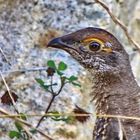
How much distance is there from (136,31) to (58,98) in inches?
41.9

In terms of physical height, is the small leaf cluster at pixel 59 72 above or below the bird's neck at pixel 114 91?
above

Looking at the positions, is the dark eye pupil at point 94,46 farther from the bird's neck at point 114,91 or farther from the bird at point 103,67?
the bird's neck at point 114,91

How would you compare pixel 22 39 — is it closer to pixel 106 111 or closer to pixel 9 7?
pixel 9 7

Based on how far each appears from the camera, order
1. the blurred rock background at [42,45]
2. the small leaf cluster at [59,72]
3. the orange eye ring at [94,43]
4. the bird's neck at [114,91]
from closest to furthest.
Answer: the small leaf cluster at [59,72]
the bird's neck at [114,91]
the orange eye ring at [94,43]
the blurred rock background at [42,45]

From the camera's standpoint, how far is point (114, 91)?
3.63 meters

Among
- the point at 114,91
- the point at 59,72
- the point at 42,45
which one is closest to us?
the point at 59,72

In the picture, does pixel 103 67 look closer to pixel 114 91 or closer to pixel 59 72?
pixel 114 91

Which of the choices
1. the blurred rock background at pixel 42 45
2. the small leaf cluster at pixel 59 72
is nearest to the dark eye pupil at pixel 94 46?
the small leaf cluster at pixel 59 72

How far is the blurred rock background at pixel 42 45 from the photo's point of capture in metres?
4.42

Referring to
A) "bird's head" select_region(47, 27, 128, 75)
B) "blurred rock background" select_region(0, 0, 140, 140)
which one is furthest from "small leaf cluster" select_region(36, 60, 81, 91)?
"blurred rock background" select_region(0, 0, 140, 140)

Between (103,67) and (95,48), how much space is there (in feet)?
0.33

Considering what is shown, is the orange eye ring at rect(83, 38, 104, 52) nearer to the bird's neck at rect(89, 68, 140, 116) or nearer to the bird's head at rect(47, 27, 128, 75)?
the bird's head at rect(47, 27, 128, 75)

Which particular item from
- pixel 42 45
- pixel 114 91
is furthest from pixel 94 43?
pixel 42 45

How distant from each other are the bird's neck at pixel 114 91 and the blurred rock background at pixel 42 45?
71 centimetres
